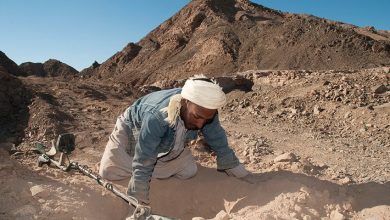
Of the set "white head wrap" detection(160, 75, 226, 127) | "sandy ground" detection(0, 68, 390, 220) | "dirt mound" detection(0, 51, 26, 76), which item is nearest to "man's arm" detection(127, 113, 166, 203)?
"white head wrap" detection(160, 75, 226, 127)

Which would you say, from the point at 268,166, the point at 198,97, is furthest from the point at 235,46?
the point at 198,97

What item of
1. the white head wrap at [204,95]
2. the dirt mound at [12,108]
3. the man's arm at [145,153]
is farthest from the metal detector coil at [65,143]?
the dirt mound at [12,108]

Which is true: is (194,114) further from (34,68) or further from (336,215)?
(34,68)

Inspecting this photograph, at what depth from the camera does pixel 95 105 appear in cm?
1120

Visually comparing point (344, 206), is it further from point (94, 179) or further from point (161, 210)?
point (94, 179)

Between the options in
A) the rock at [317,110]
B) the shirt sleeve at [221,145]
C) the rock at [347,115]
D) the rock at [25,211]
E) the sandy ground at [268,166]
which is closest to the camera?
the rock at [25,211]

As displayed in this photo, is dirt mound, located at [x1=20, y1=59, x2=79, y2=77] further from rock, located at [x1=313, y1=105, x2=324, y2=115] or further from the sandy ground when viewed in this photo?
rock, located at [x1=313, y1=105, x2=324, y2=115]

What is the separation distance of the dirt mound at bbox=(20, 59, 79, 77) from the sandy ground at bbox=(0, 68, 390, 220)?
21.7 m

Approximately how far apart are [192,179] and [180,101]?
1077mm

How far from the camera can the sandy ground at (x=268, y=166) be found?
3170mm

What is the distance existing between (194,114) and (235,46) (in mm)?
21496

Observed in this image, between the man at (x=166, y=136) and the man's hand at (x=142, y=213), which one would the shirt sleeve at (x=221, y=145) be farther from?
the man's hand at (x=142, y=213)

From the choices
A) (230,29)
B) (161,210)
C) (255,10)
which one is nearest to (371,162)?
(161,210)

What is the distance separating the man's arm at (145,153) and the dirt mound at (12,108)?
17.3 feet
